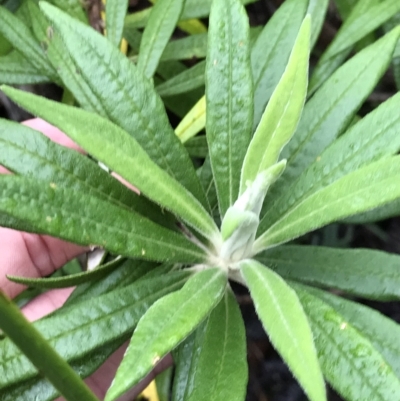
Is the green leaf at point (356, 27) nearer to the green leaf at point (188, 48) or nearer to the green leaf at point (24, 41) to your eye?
the green leaf at point (188, 48)

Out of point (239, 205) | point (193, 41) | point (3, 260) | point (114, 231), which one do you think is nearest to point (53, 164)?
point (114, 231)

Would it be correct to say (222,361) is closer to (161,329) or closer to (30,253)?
(161,329)

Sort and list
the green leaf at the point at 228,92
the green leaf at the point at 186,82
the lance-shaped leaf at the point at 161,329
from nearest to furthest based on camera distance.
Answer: the lance-shaped leaf at the point at 161,329 < the green leaf at the point at 228,92 < the green leaf at the point at 186,82

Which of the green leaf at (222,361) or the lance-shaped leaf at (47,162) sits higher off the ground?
the lance-shaped leaf at (47,162)

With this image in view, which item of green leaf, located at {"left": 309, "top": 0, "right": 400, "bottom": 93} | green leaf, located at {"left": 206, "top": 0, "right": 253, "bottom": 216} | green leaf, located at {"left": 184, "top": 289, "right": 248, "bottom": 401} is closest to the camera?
green leaf, located at {"left": 184, "top": 289, "right": 248, "bottom": 401}

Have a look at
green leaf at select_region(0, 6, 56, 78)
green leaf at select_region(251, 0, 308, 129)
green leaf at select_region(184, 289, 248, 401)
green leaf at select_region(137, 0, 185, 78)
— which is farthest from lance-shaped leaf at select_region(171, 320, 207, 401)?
green leaf at select_region(0, 6, 56, 78)

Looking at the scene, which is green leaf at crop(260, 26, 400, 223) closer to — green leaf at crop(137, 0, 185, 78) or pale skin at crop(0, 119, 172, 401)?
green leaf at crop(137, 0, 185, 78)

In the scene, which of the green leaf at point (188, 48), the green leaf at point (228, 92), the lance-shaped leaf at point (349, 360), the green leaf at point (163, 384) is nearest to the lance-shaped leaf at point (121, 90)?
the green leaf at point (228, 92)
